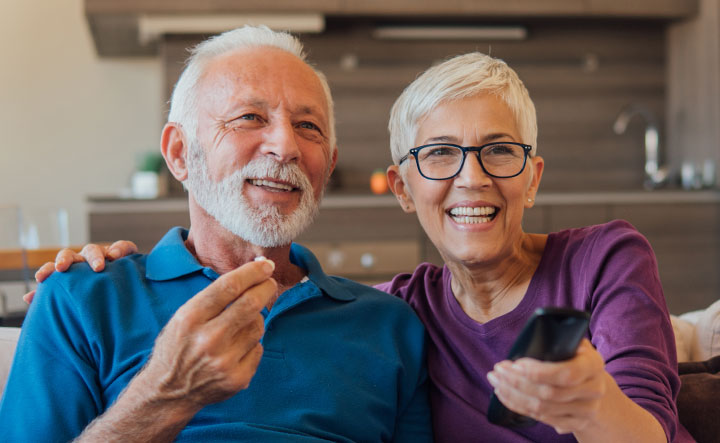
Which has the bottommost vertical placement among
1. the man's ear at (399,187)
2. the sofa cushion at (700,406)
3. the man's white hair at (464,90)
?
the sofa cushion at (700,406)

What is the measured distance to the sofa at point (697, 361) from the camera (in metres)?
1.33

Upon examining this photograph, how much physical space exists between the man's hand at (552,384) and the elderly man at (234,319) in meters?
0.36

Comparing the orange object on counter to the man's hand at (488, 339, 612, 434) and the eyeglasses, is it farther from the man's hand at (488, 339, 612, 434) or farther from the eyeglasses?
the man's hand at (488, 339, 612, 434)

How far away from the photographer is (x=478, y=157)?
4.51ft

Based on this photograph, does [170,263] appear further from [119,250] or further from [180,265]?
[119,250]

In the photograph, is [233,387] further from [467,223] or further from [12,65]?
[12,65]

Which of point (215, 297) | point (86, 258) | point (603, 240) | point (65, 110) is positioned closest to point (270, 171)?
point (86, 258)

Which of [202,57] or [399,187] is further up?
[202,57]

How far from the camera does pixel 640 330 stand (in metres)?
1.12

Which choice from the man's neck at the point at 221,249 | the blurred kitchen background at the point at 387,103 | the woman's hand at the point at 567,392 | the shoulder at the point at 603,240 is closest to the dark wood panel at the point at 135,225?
the blurred kitchen background at the point at 387,103

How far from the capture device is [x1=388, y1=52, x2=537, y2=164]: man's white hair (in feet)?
4.53

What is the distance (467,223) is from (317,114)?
0.41 meters

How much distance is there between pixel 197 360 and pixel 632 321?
691mm

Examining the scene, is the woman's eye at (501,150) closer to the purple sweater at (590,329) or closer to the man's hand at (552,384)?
the purple sweater at (590,329)
